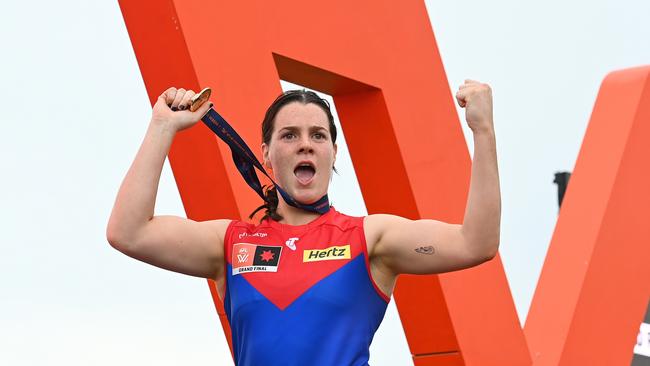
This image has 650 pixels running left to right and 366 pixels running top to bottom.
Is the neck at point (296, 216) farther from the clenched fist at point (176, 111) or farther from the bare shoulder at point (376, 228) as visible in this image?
the clenched fist at point (176, 111)

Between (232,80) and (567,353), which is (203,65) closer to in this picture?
(232,80)

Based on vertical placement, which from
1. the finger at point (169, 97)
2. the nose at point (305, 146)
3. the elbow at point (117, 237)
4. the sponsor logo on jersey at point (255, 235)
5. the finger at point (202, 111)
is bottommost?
the sponsor logo on jersey at point (255, 235)

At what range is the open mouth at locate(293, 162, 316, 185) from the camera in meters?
2.51

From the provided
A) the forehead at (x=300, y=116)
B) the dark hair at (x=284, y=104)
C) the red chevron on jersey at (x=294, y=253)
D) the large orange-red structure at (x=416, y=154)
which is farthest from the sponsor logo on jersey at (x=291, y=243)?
the large orange-red structure at (x=416, y=154)

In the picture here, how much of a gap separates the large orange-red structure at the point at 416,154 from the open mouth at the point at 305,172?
1.48 m

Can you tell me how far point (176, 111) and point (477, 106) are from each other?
675 mm

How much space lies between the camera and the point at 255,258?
2.50 metres

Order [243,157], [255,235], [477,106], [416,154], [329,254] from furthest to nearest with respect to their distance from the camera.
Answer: [416,154], [243,157], [255,235], [329,254], [477,106]

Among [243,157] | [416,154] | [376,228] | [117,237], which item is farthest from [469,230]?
[416,154]

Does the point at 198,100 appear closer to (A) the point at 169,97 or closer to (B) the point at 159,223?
(A) the point at 169,97

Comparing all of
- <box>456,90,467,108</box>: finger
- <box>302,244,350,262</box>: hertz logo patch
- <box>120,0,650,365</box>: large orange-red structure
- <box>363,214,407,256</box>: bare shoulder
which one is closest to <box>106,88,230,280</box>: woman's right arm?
<box>302,244,350,262</box>: hertz logo patch

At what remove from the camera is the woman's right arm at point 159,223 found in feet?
7.99

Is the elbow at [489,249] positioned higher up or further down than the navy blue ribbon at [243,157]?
further down

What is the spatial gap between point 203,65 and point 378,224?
170 centimetres
